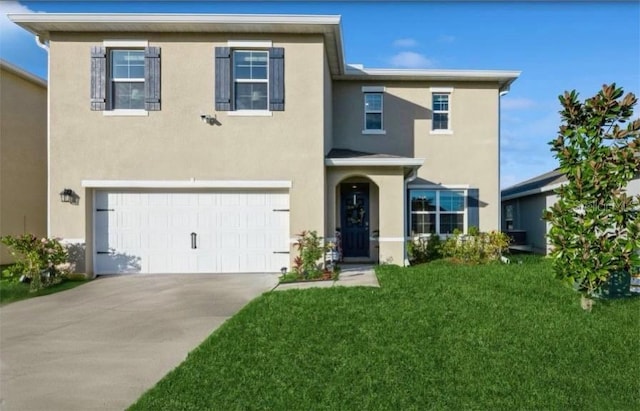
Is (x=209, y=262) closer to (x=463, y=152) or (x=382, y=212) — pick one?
(x=382, y=212)

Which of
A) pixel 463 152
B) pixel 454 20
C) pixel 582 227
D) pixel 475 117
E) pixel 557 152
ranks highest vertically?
pixel 454 20

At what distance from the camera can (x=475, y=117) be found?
14.2 m

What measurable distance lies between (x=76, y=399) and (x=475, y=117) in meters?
13.5

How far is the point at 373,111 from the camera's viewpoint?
14.2 meters

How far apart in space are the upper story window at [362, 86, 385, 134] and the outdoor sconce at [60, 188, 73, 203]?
28.8 ft

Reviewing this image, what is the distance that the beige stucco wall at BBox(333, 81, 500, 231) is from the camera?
554 inches

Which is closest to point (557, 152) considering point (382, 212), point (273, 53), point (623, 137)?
point (623, 137)

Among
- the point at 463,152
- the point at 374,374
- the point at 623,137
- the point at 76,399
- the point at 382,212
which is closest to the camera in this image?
the point at 76,399

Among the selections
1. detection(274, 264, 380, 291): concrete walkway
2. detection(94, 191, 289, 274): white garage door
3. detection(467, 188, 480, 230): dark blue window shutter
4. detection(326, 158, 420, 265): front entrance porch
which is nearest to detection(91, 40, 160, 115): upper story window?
detection(94, 191, 289, 274): white garage door

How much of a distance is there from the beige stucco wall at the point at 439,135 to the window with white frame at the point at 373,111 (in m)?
0.18

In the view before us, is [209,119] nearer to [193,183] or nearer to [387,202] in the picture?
[193,183]

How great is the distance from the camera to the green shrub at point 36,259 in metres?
9.34

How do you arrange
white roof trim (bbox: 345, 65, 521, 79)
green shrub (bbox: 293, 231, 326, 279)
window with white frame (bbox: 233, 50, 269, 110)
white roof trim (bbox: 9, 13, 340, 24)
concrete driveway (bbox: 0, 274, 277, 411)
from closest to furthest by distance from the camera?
concrete driveway (bbox: 0, 274, 277, 411) < green shrub (bbox: 293, 231, 326, 279) < white roof trim (bbox: 9, 13, 340, 24) < window with white frame (bbox: 233, 50, 269, 110) < white roof trim (bbox: 345, 65, 521, 79)

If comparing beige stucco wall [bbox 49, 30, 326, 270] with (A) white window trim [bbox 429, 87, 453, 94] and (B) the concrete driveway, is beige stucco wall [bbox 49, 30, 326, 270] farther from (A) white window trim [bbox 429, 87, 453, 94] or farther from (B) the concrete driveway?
(A) white window trim [bbox 429, 87, 453, 94]
